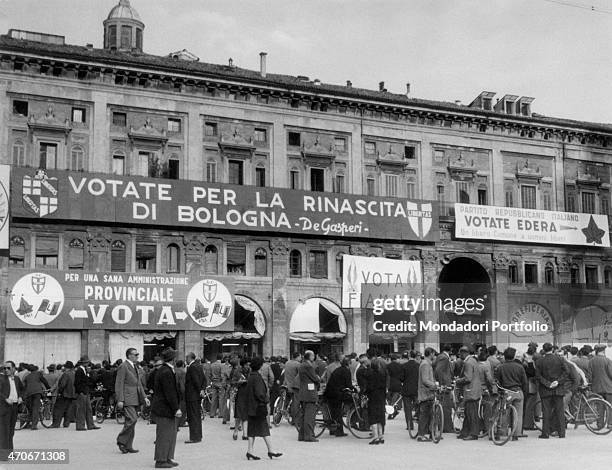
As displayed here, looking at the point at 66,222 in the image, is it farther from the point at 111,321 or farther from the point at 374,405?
the point at 374,405

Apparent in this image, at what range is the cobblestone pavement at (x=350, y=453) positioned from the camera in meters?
14.5

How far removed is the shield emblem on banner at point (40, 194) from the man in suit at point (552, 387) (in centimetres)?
2555

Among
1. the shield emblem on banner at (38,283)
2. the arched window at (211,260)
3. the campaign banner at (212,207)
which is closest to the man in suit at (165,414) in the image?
the shield emblem on banner at (38,283)

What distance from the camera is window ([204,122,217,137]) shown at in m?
Answer: 42.9

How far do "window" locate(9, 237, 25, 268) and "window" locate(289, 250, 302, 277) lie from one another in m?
12.6

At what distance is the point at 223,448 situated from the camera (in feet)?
57.8

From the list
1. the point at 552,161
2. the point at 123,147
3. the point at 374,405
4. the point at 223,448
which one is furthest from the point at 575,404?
the point at 552,161

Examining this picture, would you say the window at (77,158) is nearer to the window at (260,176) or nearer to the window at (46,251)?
the window at (46,251)

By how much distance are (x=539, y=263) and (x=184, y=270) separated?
799 inches

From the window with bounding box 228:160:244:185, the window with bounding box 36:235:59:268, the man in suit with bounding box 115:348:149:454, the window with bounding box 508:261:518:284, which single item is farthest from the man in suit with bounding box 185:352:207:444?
the window with bounding box 508:261:518:284

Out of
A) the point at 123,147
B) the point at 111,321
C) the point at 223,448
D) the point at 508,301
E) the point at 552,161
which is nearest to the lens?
the point at 223,448

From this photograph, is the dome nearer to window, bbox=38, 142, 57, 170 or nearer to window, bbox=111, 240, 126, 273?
Result: window, bbox=38, 142, 57, 170

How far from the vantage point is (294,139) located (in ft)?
147

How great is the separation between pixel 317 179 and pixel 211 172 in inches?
220
